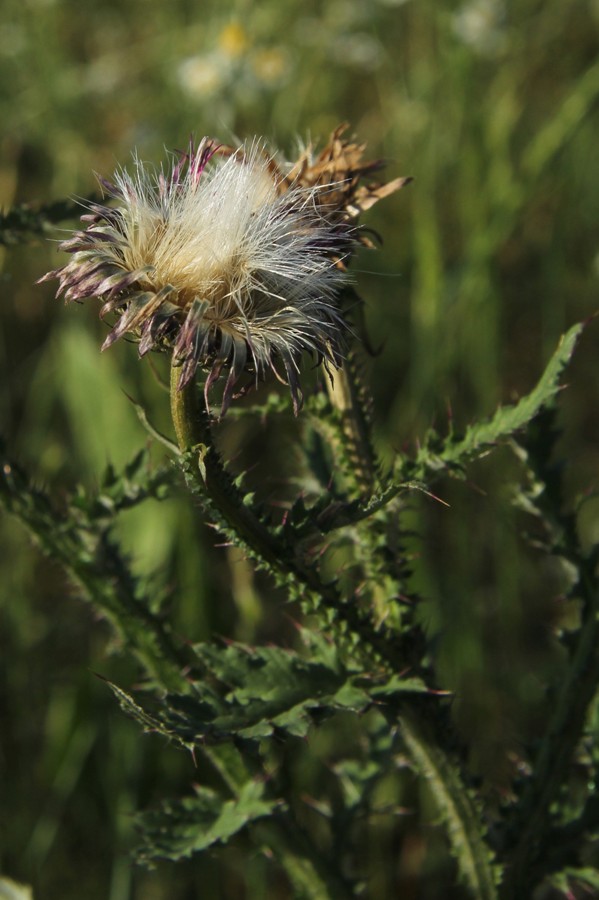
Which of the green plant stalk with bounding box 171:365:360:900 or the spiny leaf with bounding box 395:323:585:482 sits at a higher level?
the green plant stalk with bounding box 171:365:360:900

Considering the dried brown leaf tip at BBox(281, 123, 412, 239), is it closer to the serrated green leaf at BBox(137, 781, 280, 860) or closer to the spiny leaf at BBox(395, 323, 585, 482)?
the spiny leaf at BBox(395, 323, 585, 482)

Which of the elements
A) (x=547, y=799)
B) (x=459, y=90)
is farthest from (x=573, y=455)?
(x=547, y=799)

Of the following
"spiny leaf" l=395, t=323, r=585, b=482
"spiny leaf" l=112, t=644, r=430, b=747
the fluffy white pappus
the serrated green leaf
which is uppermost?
the fluffy white pappus

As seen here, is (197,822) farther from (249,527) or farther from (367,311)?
(367,311)

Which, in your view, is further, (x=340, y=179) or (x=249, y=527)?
(x=340, y=179)

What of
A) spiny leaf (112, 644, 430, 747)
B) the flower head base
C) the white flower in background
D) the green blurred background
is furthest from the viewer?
the white flower in background

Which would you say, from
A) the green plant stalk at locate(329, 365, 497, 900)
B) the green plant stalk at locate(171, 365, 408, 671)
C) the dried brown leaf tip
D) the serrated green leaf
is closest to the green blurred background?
the green plant stalk at locate(329, 365, 497, 900)

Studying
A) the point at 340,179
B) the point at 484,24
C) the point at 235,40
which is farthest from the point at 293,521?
the point at 484,24

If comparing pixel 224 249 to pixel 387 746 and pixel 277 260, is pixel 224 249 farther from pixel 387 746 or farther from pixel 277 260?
pixel 387 746
